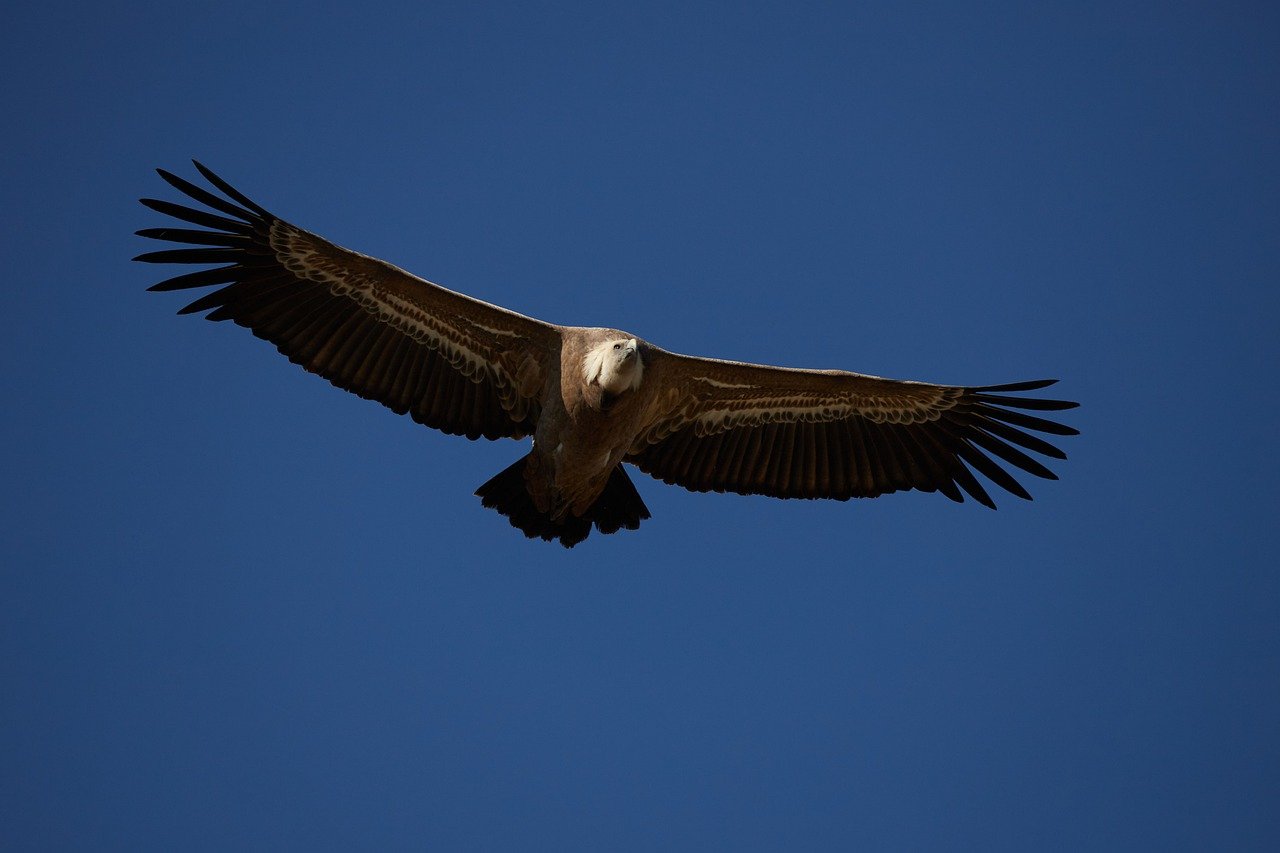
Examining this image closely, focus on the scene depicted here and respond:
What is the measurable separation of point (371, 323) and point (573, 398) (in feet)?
5.78

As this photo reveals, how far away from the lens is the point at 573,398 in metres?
8.80

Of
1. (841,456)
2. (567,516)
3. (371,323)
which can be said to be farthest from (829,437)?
(371,323)

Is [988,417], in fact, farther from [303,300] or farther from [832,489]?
[303,300]

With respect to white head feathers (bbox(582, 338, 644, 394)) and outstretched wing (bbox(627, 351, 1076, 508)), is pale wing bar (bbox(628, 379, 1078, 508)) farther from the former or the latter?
white head feathers (bbox(582, 338, 644, 394))

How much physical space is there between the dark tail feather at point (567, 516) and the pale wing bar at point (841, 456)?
40 cm

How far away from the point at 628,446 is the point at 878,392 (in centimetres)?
202

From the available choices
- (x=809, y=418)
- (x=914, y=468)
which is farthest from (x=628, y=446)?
(x=914, y=468)

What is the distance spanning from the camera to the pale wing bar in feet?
32.3

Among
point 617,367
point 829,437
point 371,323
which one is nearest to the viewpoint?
point 617,367

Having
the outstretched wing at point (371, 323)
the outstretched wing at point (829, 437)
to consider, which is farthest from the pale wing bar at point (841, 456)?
the outstretched wing at point (371, 323)

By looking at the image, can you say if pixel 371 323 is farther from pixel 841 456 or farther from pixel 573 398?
pixel 841 456

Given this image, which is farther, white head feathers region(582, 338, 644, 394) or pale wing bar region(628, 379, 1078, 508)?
pale wing bar region(628, 379, 1078, 508)

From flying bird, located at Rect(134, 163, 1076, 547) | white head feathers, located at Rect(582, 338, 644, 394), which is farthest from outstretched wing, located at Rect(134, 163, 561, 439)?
white head feathers, located at Rect(582, 338, 644, 394)

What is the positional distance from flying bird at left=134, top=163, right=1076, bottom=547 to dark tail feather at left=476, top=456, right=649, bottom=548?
0.04 ft
